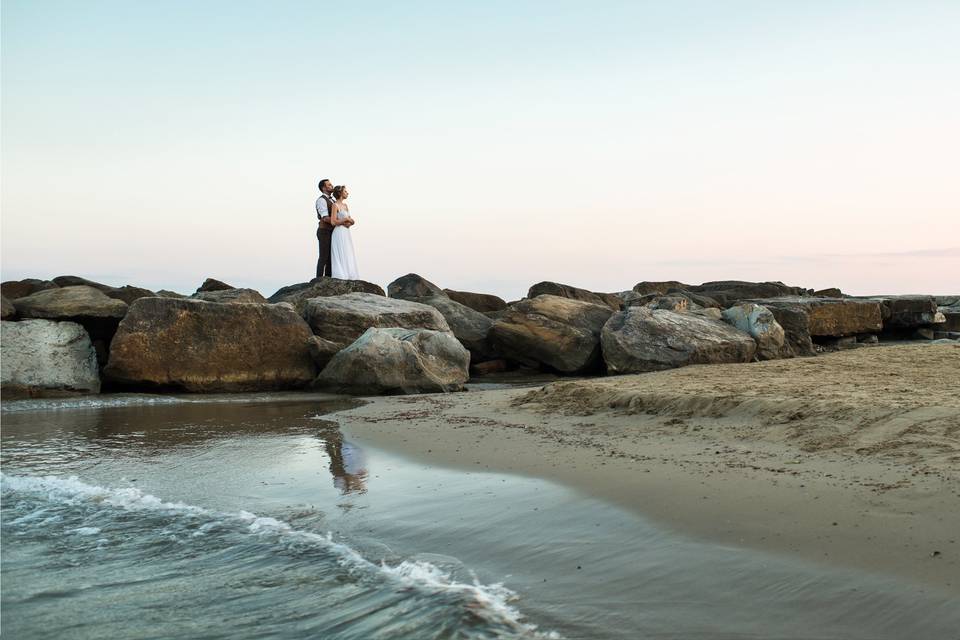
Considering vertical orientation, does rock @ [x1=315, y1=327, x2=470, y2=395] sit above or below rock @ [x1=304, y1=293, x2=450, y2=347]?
below

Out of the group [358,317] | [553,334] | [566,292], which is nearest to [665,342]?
[553,334]

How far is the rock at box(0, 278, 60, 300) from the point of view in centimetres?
1448

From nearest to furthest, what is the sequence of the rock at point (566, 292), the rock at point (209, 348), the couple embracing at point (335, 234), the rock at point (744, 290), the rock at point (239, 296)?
the rock at point (209, 348) < the rock at point (239, 296) < the couple embracing at point (335, 234) < the rock at point (566, 292) < the rock at point (744, 290)

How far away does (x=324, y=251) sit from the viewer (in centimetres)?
1575

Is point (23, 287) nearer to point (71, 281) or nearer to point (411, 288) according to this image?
point (71, 281)

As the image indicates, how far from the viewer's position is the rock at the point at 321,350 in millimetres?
10469

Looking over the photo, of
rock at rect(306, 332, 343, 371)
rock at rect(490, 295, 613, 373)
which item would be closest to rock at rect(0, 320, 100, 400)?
rock at rect(306, 332, 343, 371)

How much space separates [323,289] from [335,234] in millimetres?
1684

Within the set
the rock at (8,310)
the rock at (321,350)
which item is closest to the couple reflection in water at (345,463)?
the rock at (321,350)

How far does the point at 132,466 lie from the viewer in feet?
18.4

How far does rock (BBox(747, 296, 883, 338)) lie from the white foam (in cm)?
1201

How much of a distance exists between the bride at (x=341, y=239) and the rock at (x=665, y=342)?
616 cm

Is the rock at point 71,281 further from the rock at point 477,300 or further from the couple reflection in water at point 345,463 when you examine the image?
the couple reflection in water at point 345,463

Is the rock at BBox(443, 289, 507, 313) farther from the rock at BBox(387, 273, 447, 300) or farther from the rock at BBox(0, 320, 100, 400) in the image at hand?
the rock at BBox(0, 320, 100, 400)
